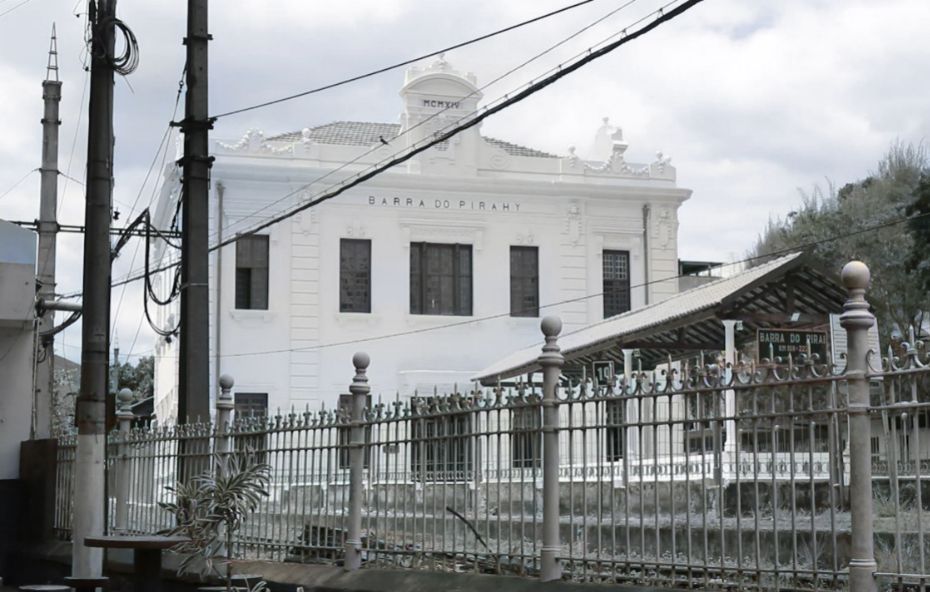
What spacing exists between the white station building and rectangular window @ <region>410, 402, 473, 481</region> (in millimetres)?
20256

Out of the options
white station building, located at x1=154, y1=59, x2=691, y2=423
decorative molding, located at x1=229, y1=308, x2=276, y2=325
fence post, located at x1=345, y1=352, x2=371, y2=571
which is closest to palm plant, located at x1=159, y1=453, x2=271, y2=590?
fence post, located at x1=345, y1=352, x2=371, y2=571

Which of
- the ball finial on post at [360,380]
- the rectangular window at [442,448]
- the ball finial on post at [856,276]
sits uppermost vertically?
the ball finial on post at [856,276]

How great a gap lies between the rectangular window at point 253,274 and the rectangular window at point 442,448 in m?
21.0

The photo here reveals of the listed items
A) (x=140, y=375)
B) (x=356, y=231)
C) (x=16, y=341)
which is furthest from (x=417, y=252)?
(x=140, y=375)

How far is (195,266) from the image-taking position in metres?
12.5

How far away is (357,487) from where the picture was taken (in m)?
9.12

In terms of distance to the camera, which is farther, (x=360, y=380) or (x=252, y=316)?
(x=252, y=316)

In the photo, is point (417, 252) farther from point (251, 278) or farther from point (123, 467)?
point (123, 467)

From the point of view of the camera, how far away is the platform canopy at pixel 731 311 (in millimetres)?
18234

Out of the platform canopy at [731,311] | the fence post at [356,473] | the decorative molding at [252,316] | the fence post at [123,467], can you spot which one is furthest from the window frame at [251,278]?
the fence post at [356,473]

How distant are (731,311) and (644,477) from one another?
11.7 meters

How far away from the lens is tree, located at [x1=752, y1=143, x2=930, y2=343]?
34000 millimetres

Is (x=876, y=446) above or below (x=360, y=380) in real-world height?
below

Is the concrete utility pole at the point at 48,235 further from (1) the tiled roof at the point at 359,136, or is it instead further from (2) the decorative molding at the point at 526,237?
(2) the decorative molding at the point at 526,237
